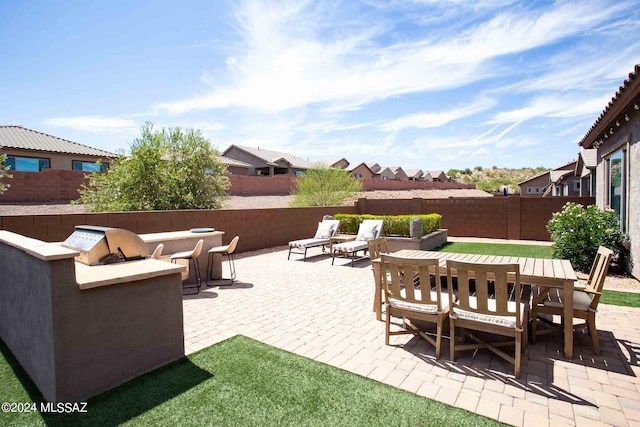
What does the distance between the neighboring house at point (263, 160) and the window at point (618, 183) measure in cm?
3411

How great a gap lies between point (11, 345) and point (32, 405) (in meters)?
1.28

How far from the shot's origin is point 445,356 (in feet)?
11.2

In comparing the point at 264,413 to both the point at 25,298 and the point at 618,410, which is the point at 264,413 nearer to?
the point at 25,298

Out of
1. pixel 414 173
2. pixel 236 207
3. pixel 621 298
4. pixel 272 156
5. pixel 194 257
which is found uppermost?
pixel 272 156

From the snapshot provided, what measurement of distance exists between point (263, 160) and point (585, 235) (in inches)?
1471

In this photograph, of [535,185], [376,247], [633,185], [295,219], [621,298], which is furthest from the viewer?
[535,185]

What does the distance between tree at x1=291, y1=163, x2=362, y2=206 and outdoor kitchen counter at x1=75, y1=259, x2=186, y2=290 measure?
1358cm

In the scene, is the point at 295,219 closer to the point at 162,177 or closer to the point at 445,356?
the point at 162,177

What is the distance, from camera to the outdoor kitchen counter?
8.74 feet

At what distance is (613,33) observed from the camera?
761 centimetres

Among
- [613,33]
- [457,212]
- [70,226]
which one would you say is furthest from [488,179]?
[70,226]

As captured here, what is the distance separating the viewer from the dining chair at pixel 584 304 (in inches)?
135

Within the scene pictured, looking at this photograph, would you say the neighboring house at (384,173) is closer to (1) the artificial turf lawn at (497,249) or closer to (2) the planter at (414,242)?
(1) the artificial turf lawn at (497,249)

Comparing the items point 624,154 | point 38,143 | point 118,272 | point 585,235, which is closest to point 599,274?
point 585,235
